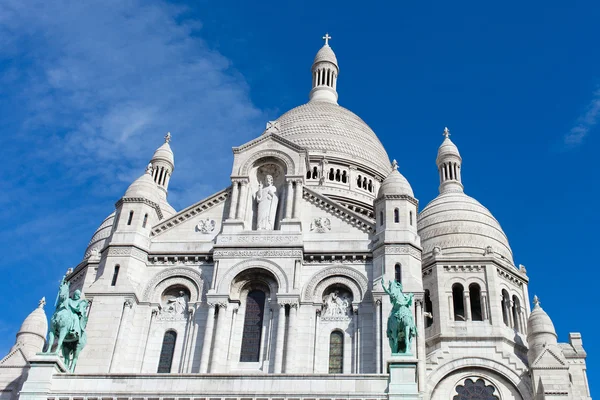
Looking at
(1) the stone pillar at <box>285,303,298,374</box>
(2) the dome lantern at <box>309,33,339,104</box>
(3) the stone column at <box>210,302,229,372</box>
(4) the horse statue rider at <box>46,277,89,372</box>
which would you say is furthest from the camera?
(2) the dome lantern at <box>309,33,339,104</box>

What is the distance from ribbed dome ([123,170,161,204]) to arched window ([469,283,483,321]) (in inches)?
696

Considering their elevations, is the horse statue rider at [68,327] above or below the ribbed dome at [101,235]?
below

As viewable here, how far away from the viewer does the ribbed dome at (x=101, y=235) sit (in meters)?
48.2

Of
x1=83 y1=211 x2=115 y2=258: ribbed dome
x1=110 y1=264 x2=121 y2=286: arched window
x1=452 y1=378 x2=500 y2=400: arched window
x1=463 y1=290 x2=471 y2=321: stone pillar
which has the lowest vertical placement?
x1=452 y1=378 x2=500 y2=400: arched window

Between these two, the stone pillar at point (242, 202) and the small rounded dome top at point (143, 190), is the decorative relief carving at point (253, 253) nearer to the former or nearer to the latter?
the stone pillar at point (242, 202)

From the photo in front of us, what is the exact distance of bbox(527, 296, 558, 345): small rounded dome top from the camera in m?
39.1

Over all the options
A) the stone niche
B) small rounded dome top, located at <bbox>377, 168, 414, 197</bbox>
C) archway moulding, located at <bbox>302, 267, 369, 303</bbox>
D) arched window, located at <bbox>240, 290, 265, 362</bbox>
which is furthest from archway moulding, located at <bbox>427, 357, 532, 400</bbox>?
the stone niche

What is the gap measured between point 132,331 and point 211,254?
189 inches

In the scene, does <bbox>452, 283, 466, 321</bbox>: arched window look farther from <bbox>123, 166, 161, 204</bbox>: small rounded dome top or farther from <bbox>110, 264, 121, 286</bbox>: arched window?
<bbox>110, 264, 121, 286</bbox>: arched window

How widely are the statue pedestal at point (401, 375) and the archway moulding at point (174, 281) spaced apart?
10.9m

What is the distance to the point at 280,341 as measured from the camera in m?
32.8

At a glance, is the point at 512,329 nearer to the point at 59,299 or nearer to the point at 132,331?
the point at 132,331

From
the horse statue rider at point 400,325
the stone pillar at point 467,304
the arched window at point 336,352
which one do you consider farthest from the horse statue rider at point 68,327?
the stone pillar at point 467,304

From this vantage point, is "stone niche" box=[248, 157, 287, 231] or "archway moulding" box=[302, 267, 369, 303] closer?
"archway moulding" box=[302, 267, 369, 303]
